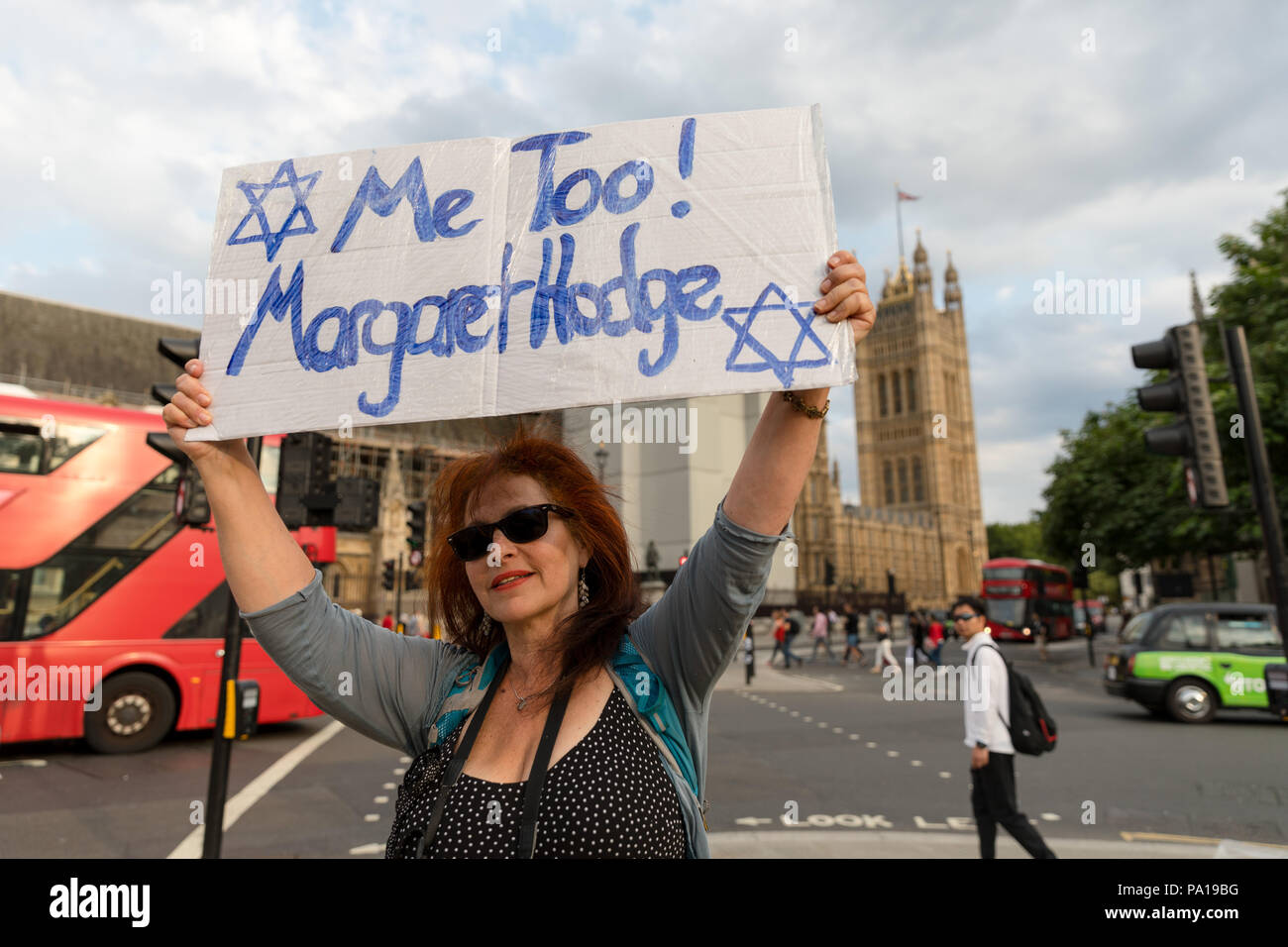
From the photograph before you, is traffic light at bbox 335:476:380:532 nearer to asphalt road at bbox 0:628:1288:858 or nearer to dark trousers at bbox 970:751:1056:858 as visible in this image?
asphalt road at bbox 0:628:1288:858

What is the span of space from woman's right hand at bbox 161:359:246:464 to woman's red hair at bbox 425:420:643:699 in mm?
459

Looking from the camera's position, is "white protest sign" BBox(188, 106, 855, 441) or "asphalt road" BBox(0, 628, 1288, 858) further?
"asphalt road" BBox(0, 628, 1288, 858)

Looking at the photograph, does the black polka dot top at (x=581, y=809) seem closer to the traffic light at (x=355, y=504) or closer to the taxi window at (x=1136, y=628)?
the traffic light at (x=355, y=504)

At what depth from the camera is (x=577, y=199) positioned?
1769 mm

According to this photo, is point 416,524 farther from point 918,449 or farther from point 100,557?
point 918,449

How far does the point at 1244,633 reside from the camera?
13.0 m

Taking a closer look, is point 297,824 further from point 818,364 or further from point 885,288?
point 885,288

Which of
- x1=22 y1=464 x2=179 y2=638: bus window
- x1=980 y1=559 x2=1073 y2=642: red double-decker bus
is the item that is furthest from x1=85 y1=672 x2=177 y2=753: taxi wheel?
x1=980 y1=559 x2=1073 y2=642: red double-decker bus

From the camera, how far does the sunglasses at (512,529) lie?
167 centimetres

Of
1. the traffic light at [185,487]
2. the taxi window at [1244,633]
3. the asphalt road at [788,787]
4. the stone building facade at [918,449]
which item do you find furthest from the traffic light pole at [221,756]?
the stone building facade at [918,449]

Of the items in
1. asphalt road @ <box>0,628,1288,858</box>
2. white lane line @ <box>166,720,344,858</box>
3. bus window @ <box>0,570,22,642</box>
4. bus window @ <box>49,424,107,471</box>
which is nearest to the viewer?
white lane line @ <box>166,720,344,858</box>
